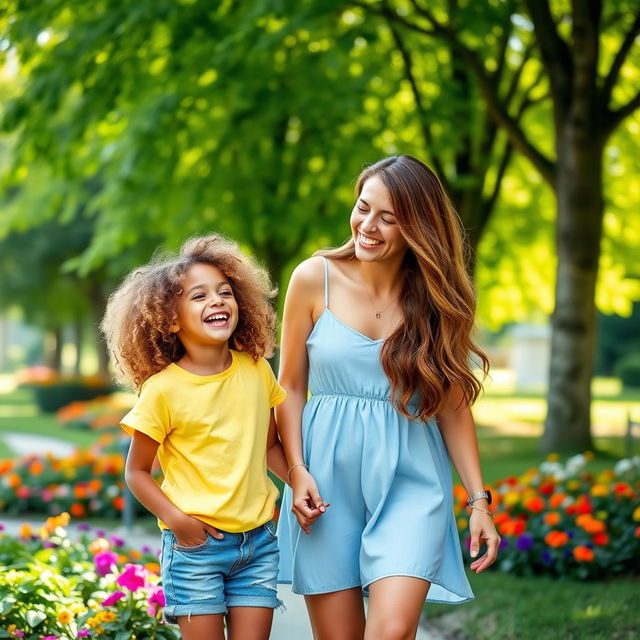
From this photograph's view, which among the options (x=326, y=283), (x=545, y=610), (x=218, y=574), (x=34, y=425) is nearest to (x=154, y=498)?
(x=218, y=574)

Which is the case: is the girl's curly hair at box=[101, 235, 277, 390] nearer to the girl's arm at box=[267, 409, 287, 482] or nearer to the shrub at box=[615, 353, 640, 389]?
the girl's arm at box=[267, 409, 287, 482]

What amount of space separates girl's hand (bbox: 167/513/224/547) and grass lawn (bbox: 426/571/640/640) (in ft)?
7.79

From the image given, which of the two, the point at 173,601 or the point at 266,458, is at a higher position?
the point at 266,458

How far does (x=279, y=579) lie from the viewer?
3564 mm

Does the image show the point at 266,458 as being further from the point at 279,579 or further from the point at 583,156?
the point at 583,156

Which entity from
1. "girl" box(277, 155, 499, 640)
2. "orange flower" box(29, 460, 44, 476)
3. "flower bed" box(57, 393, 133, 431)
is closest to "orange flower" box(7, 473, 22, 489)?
"orange flower" box(29, 460, 44, 476)

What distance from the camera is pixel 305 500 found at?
333 cm

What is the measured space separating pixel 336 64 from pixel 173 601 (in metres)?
5.62

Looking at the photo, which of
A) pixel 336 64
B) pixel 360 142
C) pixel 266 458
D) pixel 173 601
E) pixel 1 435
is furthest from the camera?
pixel 1 435

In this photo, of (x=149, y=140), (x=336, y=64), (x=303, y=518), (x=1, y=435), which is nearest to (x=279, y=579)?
(x=303, y=518)

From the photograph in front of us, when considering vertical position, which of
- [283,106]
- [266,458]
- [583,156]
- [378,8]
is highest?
[378,8]

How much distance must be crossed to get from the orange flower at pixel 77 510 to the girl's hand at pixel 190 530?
5.57 meters

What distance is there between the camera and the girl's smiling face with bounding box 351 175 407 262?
134 inches

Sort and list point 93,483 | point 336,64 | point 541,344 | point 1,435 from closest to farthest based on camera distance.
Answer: point 336,64 → point 93,483 → point 1,435 → point 541,344
